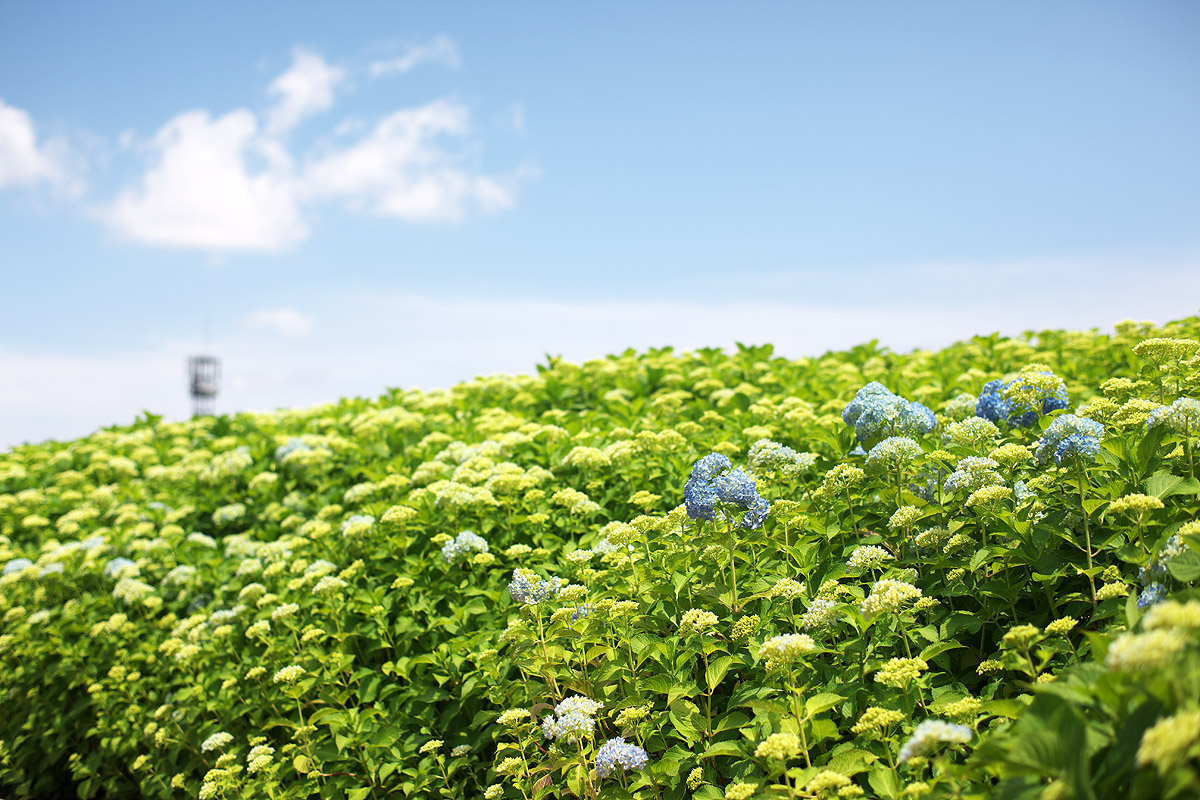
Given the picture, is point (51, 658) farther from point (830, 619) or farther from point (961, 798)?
point (961, 798)

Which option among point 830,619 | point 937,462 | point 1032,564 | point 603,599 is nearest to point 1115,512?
point 1032,564

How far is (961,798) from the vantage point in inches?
82.4

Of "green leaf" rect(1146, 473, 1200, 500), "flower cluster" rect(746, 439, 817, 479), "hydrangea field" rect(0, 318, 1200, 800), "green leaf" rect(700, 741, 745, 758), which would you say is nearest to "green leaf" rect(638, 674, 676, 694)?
"hydrangea field" rect(0, 318, 1200, 800)

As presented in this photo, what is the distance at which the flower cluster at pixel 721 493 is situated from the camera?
352 centimetres

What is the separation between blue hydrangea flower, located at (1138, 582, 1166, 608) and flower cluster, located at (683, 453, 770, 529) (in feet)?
4.93

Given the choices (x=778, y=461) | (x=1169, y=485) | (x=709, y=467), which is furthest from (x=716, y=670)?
(x=1169, y=485)

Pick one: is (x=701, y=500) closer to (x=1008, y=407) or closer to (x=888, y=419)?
(x=888, y=419)

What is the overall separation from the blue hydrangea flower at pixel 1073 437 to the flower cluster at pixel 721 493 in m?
1.21

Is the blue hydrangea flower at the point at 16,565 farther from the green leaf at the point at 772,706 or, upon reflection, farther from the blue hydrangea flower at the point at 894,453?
the blue hydrangea flower at the point at 894,453

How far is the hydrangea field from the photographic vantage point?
2.49 meters

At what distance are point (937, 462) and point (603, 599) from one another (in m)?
1.77

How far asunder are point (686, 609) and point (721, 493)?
0.56 m

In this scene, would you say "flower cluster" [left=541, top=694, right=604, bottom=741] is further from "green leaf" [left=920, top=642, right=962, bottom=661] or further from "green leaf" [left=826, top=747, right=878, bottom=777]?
"green leaf" [left=920, top=642, right=962, bottom=661]

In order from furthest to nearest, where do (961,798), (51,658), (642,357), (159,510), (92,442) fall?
(92,442) → (642,357) → (159,510) → (51,658) → (961,798)
